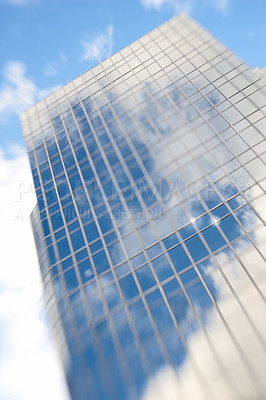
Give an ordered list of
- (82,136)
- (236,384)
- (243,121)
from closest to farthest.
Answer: (236,384) < (243,121) < (82,136)

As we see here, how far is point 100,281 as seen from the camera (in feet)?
71.3

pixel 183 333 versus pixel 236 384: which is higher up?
pixel 183 333

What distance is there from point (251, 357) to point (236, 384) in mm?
1594

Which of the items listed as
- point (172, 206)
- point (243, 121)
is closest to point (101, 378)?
point (172, 206)

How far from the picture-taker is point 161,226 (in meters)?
22.0

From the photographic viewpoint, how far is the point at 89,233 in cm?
2453

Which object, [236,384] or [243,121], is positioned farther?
[243,121]

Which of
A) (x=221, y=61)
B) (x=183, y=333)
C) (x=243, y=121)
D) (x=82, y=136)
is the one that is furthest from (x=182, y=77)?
(x=183, y=333)

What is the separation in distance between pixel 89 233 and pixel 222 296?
12330 millimetres

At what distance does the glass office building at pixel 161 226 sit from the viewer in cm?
1652

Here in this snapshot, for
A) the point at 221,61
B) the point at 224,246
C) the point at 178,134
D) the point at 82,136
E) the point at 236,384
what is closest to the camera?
the point at 236,384

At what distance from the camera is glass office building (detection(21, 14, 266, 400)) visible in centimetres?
1652

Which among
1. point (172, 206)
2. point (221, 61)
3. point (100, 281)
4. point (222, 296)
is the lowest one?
point (222, 296)

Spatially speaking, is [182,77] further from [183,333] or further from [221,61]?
[183,333]
